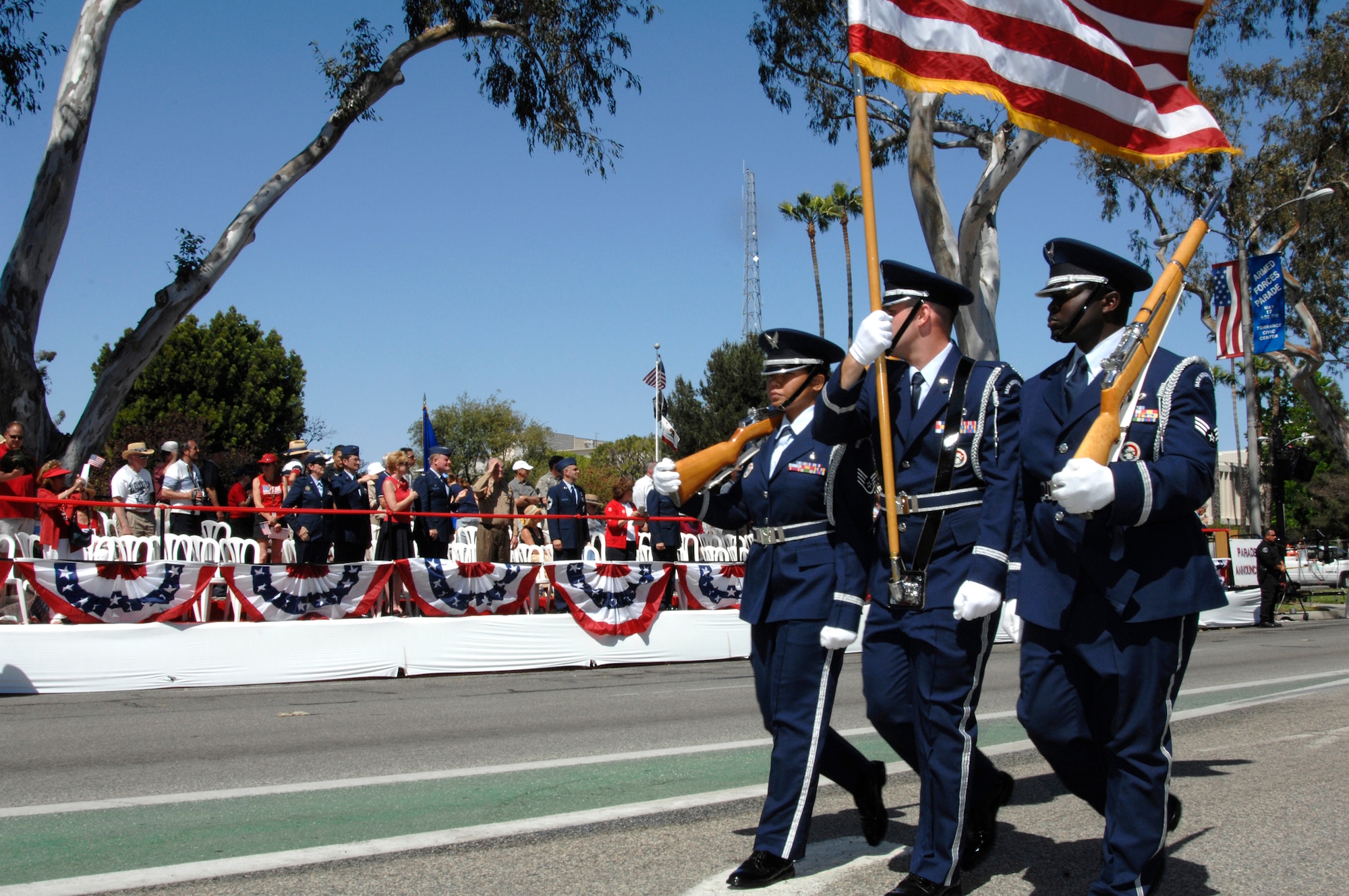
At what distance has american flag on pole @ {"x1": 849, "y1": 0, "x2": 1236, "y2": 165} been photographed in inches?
191

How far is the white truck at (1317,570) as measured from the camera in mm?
39406

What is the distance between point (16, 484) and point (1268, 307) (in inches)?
1104

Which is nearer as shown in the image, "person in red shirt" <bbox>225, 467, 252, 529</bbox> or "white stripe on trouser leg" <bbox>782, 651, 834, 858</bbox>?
"white stripe on trouser leg" <bbox>782, 651, 834, 858</bbox>

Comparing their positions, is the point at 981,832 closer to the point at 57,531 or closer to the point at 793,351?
the point at 793,351

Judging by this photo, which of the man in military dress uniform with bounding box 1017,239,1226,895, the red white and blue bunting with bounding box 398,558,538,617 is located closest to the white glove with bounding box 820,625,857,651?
the man in military dress uniform with bounding box 1017,239,1226,895

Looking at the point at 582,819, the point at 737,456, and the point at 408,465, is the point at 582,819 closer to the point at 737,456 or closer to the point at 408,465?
the point at 737,456

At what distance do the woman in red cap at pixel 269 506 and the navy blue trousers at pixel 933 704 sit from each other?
1013cm

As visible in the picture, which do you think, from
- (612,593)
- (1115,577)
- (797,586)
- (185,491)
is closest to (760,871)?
(797,586)

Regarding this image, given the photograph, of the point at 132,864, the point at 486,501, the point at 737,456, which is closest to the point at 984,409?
the point at 737,456

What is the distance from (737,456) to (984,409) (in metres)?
1.12

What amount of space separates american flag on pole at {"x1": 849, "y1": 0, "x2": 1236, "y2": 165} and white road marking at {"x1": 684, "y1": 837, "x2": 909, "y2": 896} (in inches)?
118

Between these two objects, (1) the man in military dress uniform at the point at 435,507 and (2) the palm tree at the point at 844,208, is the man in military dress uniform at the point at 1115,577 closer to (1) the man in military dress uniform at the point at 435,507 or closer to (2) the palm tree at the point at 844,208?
(1) the man in military dress uniform at the point at 435,507

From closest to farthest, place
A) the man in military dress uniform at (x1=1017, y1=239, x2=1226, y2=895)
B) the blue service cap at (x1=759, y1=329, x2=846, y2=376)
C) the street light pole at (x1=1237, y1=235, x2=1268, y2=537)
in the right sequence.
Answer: the man in military dress uniform at (x1=1017, y1=239, x2=1226, y2=895)
the blue service cap at (x1=759, y1=329, x2=846, y2=376)
the street light pole at (x1=1237, y1=235, x2=1268, y2=537)

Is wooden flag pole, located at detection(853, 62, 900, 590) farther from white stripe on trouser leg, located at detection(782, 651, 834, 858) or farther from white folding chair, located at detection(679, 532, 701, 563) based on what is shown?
white folding chair, located at detection(679, 532, 701, 563)
